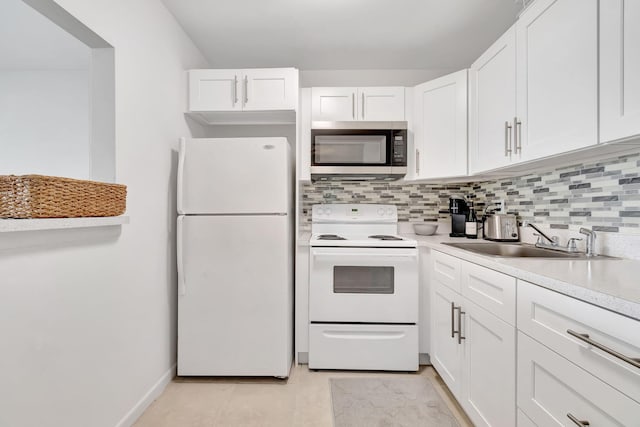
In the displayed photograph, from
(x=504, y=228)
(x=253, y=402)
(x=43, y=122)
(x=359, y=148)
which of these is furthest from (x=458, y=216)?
(x=43, y=122)

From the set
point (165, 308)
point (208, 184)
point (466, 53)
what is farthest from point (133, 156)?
point (466, 53)

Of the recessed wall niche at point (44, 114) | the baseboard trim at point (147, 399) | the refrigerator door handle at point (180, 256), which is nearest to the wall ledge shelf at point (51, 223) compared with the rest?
the refrigerator door handle at point (180, 256)

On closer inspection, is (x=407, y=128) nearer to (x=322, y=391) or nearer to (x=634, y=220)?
(x=634, y=220)

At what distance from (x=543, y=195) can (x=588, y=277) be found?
1079 millimetres

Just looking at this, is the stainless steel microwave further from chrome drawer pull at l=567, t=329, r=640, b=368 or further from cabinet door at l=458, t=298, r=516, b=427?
chrome drawer pull at l=567, t=329, r=640, b=368

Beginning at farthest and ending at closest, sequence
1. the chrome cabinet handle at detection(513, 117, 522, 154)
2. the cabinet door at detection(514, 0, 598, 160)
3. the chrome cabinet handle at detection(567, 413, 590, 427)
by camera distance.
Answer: the chrome cabinet handle at detection(513, 117, 522, 154) → the cabinet door at detection(514, 0, 598, 160) → the chrome cabinet handle at detection(567, 413, 590, 427)

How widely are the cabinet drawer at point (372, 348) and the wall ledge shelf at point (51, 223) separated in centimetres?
155

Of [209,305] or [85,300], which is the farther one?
[209,305]

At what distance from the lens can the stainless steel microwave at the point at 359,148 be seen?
243cm

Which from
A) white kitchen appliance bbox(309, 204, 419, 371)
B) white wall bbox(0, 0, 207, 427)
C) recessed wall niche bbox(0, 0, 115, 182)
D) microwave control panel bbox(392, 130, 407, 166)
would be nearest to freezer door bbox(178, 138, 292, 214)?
white wall bbox(0, 0, 207, 427)

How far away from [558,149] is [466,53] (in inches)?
65.2

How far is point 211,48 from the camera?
8.28 feet

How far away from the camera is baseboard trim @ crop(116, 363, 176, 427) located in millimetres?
1626

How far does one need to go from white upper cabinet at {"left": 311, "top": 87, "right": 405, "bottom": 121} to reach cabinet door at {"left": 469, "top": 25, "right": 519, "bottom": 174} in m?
0.58
